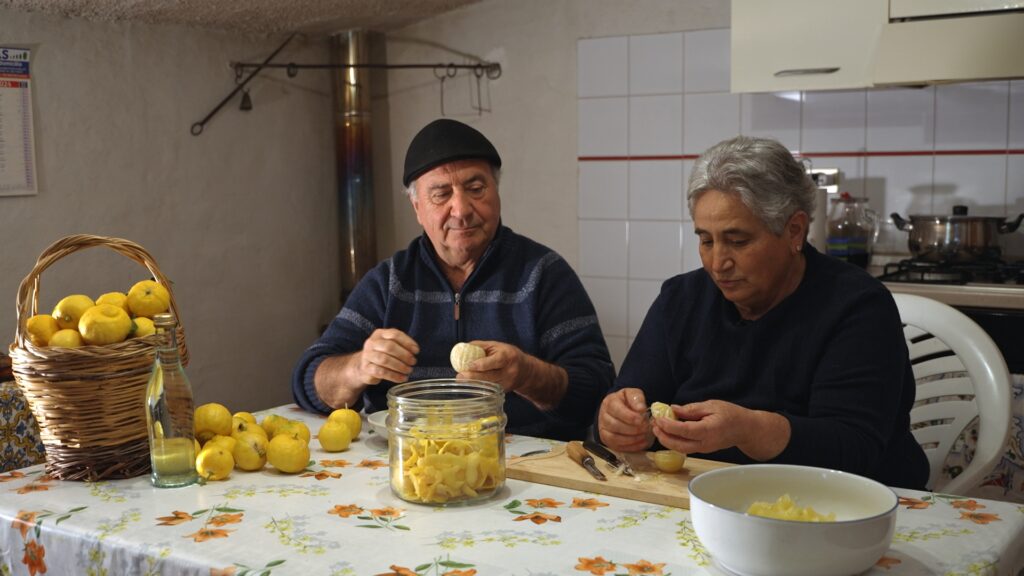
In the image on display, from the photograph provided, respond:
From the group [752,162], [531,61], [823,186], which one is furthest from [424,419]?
[531,61]

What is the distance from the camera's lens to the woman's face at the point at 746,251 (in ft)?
5.66

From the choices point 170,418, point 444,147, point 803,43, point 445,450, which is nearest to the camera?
point 445,450

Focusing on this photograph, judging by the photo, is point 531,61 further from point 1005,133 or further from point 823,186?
point 1005,133

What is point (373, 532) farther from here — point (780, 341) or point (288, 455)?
point (780, 341)

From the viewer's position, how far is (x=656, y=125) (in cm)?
379

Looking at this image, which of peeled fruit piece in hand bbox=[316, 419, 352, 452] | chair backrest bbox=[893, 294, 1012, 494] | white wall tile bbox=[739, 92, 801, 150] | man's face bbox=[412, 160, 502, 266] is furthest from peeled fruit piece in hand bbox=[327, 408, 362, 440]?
white wall tile bbox=[739, 92, 801, 150]

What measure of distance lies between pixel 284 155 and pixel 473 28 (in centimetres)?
94

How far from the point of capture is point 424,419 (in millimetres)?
1457

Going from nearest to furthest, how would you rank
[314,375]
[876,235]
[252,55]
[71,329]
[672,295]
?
[71,329], [672,295], [314,375], [876,235], [252,55]

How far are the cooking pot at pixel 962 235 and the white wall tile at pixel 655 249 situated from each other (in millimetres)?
929

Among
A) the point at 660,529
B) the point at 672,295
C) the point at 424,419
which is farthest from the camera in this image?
the point at 672,295

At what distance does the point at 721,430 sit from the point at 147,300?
0.95 metres

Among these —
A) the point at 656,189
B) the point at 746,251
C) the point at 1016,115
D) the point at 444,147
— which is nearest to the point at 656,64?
the point at 656,189

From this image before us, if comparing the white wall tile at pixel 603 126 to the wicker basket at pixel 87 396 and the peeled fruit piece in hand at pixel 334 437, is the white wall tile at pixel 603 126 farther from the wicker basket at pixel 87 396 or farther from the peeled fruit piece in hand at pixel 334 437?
the wicker basket at pixel 87 396
